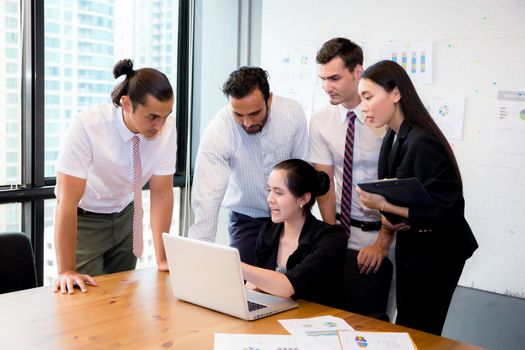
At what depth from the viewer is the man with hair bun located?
7.32ft

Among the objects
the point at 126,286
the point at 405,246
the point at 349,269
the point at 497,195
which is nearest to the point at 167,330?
the point at 126,286

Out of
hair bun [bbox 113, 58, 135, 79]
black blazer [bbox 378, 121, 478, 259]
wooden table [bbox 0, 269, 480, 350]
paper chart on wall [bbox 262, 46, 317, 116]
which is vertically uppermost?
paper chart on wall [bbox 262, 46, 317, 116]

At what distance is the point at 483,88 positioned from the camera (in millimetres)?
2967

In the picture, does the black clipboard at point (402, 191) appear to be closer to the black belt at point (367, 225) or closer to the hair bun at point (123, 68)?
the black belt at point (367, 225)

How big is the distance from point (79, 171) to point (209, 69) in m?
2.15

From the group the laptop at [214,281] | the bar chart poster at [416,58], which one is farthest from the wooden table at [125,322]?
the bar chart poster at [416,58]

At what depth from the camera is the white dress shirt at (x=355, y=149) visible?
8.41 feet

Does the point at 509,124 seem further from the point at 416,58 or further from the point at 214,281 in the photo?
the point at 214,281

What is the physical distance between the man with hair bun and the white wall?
144 cm

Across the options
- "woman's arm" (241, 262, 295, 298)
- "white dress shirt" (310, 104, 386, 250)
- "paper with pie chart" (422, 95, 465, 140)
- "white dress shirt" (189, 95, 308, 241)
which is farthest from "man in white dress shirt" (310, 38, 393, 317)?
"paper with pie chart" (422, 95, 465, 140)

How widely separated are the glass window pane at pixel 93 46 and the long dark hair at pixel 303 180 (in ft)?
5.86

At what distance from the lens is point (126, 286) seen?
212 cm

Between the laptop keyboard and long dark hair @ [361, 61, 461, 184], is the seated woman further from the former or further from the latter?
long dark hair @ [361, 61, 461, 184]

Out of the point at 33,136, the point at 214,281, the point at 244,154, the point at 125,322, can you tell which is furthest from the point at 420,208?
the point at 33,136
